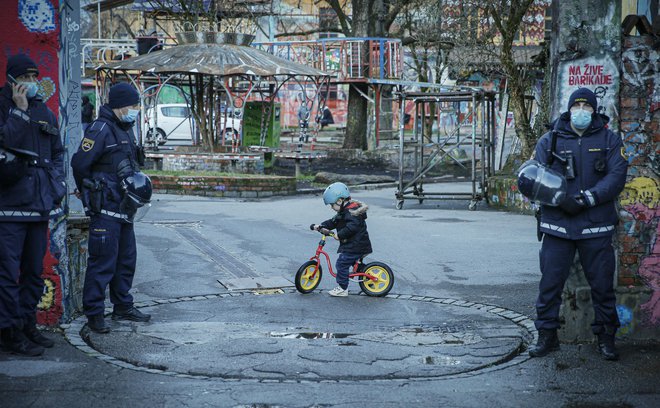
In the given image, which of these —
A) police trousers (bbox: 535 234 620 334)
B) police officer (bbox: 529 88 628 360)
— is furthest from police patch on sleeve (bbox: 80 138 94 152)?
police trousers (bbox: 535 234 620 334)

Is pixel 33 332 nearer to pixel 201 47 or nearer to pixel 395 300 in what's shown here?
pixel 395 300

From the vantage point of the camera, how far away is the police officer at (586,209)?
21.7 feet

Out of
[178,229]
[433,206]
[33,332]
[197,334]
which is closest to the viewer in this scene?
[33,332]

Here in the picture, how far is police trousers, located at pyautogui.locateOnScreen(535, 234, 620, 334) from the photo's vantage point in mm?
6680

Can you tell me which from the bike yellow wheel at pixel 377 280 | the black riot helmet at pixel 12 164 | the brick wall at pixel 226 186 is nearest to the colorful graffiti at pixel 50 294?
the black riot helmet at pixel 12 164

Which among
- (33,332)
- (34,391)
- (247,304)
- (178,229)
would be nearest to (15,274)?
(33,332)

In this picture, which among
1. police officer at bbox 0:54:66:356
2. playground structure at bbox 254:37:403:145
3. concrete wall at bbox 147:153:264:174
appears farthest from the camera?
playground structure at bbox 254:37:403:145

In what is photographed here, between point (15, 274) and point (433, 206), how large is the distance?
12847 mm

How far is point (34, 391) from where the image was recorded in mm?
5805

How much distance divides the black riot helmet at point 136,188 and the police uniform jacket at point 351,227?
2.28 meters

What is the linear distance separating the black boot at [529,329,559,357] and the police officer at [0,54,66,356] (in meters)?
3.51

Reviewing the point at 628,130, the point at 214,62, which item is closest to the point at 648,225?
the point at 628,130

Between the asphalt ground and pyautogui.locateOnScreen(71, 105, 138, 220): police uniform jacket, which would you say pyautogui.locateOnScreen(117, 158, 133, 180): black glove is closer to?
pyautogui.locateOnScreen(71, 105, 138, 220): police uniform jacket

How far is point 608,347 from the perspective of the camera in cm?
676
